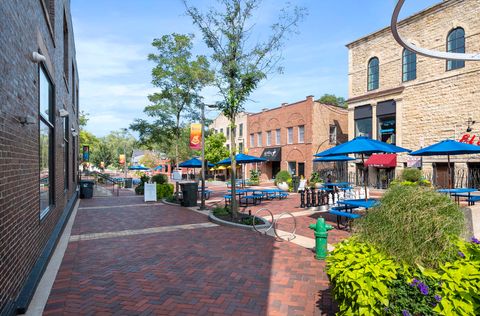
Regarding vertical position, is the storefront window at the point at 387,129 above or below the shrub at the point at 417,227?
above

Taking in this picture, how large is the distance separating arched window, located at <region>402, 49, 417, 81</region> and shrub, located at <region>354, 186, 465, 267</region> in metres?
22.0

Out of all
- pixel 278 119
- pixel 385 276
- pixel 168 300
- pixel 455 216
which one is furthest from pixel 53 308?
pixel 278 119

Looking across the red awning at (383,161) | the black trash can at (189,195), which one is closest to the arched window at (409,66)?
the red awning at (383,161)

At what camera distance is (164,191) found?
17.9 metres

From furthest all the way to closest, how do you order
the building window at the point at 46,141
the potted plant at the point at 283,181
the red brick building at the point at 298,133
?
the red brick building at the point at 298,133
the potted plant at the point at 283,181
the building window at the point at 46,141

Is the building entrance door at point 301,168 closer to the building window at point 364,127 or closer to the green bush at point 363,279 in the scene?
the building window at point 364,127

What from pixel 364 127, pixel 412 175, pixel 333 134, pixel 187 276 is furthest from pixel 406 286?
pixel 333 134

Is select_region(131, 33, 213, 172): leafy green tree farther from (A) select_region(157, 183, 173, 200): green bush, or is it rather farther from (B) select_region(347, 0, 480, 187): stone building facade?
(B) select_region(347, 0, 480, 187): stone building facade

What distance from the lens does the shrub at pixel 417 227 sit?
3.27m

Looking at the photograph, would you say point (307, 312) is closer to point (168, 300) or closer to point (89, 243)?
point (168, 300)

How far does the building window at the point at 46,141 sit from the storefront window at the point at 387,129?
22627 mm

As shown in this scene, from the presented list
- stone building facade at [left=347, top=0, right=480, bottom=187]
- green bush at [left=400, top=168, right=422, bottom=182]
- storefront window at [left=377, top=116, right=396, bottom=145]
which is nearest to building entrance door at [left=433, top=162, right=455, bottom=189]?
stone building facade at [left=347, top=0, right=480, bottom=187]

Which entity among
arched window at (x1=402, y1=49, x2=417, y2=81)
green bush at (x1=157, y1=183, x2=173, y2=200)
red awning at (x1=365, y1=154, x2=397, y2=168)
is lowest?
green bush at (x1=157, y1=183, x2=173, y2=200)

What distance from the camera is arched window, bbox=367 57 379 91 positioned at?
81.9ft
